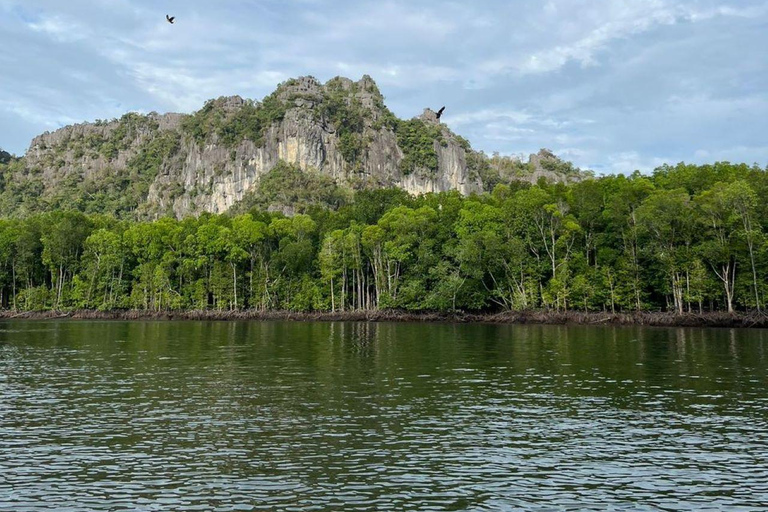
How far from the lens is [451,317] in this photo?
3300 inches

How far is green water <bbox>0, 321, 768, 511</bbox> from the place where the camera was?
491 inches

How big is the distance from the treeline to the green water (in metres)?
43.0

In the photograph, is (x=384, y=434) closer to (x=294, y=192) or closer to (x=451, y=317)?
(x=451, y=317)

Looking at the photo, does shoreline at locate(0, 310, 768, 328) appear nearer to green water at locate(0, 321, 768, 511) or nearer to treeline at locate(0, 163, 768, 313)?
treeline at locate(0, 163, 768, 313)

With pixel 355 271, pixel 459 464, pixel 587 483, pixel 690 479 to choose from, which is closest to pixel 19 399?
pixel 459 464

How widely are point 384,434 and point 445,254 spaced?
236 ft

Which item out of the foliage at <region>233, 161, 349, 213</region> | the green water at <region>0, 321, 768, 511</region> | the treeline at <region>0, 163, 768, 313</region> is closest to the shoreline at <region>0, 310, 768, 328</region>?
the treeline at <region>0, 163, 768, 313</region>

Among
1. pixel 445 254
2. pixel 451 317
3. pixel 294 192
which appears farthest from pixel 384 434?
pixel 294 192

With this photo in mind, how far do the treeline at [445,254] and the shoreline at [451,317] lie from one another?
6.30ft

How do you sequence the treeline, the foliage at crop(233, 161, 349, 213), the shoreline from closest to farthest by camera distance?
the shoreline < the treeline < the foliage at crop(233, 161, 349, 213)

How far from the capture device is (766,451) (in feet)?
51.6

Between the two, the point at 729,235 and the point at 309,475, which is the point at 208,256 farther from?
the point at 309,475

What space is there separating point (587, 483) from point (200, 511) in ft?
25.1

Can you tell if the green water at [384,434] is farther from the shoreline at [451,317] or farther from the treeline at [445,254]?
the treeline at [445,254]
